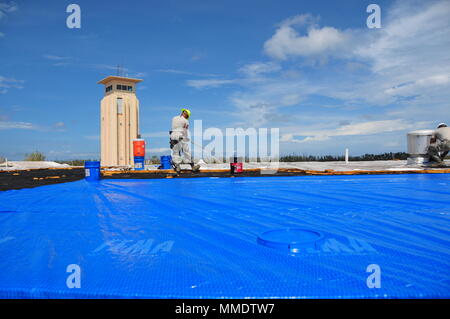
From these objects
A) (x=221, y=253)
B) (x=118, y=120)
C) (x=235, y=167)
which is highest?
(x=118, y=120)

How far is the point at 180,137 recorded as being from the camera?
9.07 meters

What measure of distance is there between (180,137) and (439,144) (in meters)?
8.81

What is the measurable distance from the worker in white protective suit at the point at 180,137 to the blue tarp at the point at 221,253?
Answer: 216 inches

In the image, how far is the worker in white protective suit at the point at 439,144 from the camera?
10.0m

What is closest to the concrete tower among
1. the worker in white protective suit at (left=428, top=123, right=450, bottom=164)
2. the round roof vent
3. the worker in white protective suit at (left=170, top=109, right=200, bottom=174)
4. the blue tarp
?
the worker in white protective suit at (left=170, top=109, right=200, bottom=174)

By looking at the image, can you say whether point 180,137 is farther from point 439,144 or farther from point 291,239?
point 439,144

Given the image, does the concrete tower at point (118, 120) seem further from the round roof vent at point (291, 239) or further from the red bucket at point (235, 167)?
the round roof vent at point (291, 239)

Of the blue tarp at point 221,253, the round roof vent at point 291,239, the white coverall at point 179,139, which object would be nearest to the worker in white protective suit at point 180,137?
the white coverall at point 179,139

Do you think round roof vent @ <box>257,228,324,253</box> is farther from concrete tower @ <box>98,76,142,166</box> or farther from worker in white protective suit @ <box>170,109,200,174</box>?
concrete tower @ <box>98,76,142,166</box>

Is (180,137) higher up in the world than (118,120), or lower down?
lower down

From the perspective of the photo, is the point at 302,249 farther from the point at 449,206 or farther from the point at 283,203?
the point at 449,206

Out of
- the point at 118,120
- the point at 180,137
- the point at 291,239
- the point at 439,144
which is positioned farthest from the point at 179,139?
the point at 118,120
